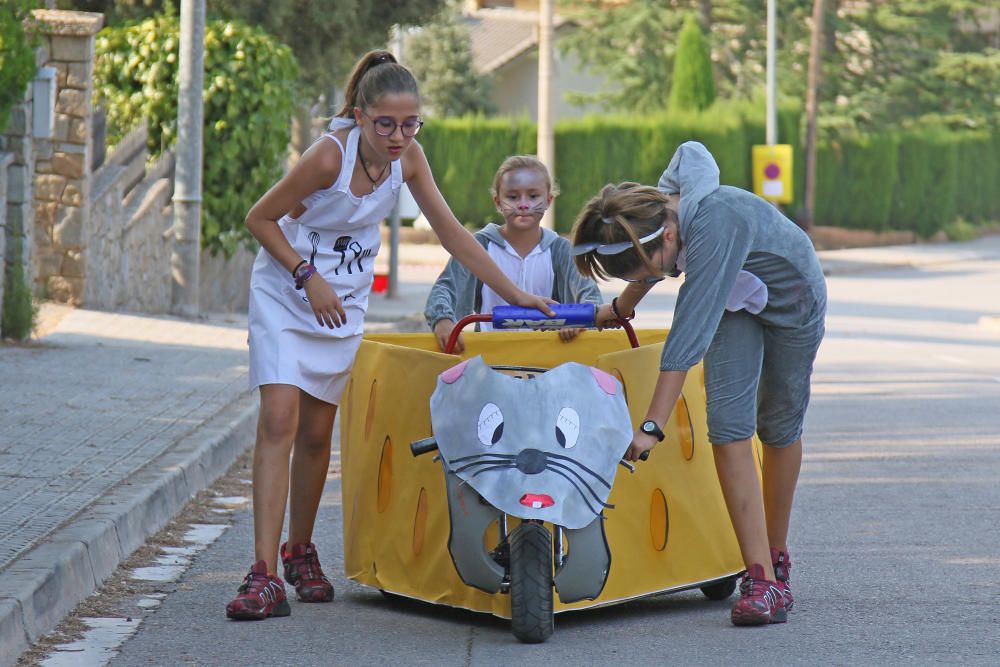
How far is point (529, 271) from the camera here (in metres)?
6.56

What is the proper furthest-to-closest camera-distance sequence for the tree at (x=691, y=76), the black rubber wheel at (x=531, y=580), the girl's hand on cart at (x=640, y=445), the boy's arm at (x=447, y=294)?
the tree at (x=691, y=76)
the boy's arm at (x=447, y=294)
the girl's hand on cart at (x=640, y=445)
the black rubber wheel at (x=531, y=580)

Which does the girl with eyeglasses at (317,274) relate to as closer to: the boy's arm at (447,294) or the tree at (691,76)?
the boy's arm at (447,294)

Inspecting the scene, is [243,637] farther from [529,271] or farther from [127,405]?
[127,405]

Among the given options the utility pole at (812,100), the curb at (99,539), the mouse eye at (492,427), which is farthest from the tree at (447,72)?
the mouse eye at (492,427)

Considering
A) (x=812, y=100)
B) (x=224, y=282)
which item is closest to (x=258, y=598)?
(x=224, y=282)

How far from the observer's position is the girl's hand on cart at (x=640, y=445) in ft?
16.6

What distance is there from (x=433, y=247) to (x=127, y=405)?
91.4 ft

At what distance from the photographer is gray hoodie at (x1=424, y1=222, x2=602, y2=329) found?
21.0 ft

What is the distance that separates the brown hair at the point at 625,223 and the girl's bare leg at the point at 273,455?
3.63 ft

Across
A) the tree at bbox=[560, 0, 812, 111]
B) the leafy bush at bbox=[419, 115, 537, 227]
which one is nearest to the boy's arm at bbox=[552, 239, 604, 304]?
the leafy bush at bbox=[419, 115, 537, 227]

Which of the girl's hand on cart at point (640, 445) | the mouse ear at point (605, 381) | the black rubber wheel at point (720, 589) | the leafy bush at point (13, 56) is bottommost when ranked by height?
the black rubber wheel at point (720, 589)

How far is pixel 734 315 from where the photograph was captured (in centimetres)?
542

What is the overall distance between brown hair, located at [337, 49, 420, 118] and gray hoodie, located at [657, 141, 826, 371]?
89cm

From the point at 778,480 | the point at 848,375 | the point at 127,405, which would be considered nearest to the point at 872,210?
the point at 848,375
